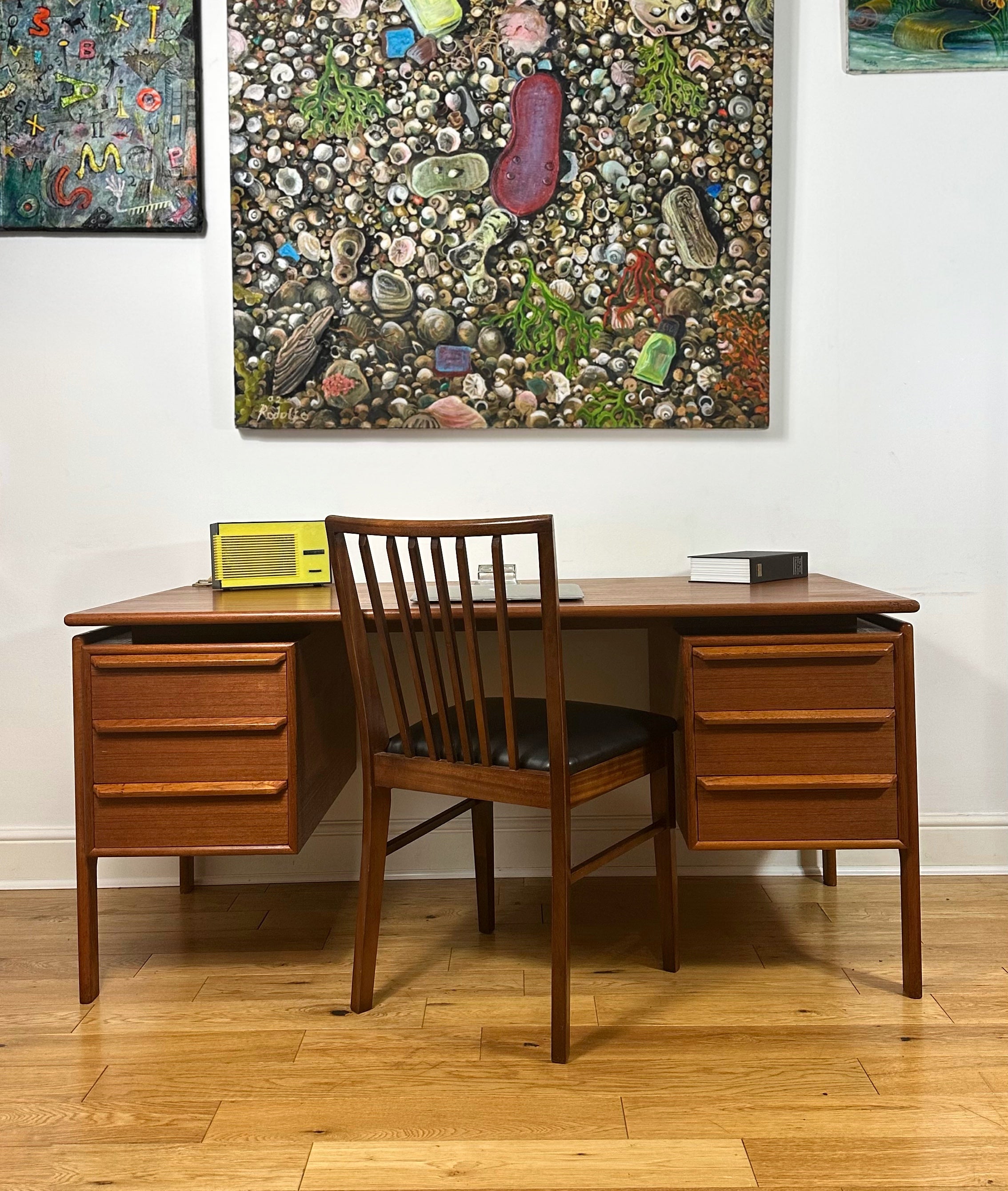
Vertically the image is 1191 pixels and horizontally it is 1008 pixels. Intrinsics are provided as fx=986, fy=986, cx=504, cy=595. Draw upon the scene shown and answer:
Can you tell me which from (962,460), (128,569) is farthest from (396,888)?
(962,460)

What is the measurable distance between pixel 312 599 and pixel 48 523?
0.88 metres

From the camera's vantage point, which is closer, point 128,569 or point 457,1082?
point 457,1082

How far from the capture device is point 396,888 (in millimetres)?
2457

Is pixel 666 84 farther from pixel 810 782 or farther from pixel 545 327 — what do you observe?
pixel 810 782

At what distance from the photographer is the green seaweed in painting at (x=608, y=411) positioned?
2.41 m

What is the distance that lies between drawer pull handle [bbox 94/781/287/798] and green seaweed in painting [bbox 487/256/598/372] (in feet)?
3.94

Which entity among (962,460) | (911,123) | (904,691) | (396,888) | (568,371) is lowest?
(396,888)

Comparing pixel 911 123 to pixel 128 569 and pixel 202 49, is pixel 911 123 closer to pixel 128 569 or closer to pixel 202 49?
pixel 202 49

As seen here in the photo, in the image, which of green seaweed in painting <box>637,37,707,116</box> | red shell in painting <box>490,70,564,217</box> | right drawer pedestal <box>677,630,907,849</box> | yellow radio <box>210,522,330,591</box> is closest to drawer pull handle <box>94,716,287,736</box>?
yellow radio <box>210,522,330,591</box>

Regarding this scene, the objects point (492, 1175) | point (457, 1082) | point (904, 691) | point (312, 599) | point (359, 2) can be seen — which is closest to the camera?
point (492, 1175)

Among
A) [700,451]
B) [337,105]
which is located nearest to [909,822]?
[700,451]

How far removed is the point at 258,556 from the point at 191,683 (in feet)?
1.50

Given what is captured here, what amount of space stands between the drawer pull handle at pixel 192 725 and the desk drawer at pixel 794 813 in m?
0.81

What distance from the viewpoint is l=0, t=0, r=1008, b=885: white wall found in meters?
2.41
